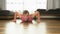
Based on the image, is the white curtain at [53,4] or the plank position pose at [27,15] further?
the white curtain at [53,4]

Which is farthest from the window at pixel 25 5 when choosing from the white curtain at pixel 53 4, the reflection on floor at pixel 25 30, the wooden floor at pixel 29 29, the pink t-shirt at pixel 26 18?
the reflection on floor at pixel 25 30

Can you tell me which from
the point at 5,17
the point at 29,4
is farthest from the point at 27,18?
the point at 29,4

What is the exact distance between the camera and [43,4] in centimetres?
886

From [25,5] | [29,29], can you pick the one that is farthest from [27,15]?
[25,5]

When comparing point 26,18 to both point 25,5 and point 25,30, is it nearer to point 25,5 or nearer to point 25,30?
point 25,30

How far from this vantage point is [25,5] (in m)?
8.76

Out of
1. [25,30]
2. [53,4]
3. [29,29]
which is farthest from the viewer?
[53,4]

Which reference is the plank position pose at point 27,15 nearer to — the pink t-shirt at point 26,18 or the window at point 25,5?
the pink t-shirt at point 26,18

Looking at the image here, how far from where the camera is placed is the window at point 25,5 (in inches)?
343

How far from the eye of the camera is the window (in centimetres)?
870

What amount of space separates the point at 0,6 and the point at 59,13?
3.13 meters

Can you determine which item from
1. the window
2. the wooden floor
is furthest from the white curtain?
the wooden floor

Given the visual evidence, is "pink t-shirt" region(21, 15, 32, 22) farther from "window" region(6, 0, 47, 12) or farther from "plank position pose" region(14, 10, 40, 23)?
"window" region(6, 0, 47, 12)

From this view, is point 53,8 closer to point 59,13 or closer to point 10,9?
point 59,13
